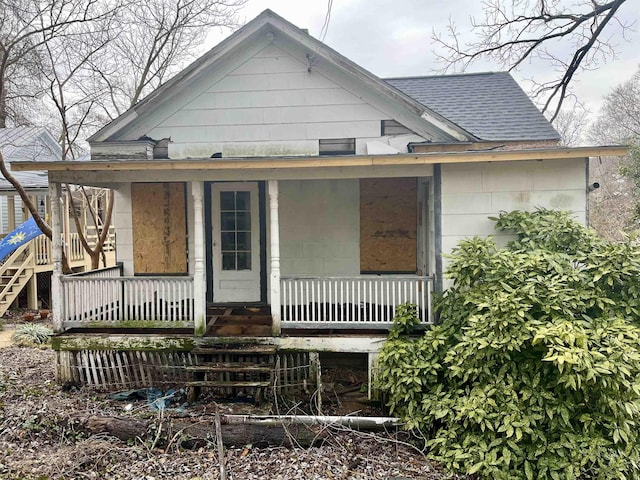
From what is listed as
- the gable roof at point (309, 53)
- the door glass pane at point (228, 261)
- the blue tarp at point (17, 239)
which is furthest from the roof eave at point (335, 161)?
the blue tarp at point (17, 239)

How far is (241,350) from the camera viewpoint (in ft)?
18.8

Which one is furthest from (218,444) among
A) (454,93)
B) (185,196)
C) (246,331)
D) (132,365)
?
(454,93)

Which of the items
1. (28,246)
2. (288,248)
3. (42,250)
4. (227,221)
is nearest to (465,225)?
(288,248)

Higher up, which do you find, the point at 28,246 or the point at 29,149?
the point at 29,149

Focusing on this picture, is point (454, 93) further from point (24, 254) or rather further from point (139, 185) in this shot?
point (24, 254)

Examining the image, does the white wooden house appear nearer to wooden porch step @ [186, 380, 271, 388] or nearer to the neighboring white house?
wooden porch step @ [186, 380, 271, 388]

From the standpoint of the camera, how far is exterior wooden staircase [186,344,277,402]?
5535mm

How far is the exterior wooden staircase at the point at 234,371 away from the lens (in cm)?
554

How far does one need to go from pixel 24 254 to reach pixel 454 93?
12.8m

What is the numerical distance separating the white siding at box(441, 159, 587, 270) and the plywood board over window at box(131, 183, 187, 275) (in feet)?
15.8

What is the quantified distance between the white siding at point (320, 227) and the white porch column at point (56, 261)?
3.50m

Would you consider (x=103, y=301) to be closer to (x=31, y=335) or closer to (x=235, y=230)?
(x=235, y=230)

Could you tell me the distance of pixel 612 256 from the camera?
4582 mm

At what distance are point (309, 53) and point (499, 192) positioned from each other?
12.9 feet
